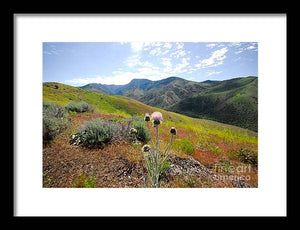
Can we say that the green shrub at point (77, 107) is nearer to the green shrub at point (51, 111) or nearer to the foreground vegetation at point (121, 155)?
the green shrub at point (51, 111)

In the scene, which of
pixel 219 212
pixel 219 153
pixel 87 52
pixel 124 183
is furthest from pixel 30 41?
pixel 219 212

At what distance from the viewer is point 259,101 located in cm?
179

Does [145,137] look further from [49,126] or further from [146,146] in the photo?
[49,126]

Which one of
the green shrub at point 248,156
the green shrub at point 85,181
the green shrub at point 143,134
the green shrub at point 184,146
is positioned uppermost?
the green shrub at point 143,134

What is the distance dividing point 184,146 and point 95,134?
140cm

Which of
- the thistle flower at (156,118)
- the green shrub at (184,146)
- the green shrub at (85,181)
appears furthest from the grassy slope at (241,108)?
the green shrub at (85,181)

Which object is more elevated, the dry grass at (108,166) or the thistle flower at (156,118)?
the thistle flower at (156,118)

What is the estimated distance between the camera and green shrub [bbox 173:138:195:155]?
2.03 metres

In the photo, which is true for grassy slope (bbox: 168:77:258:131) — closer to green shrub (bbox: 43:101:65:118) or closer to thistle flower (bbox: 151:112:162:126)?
thistle flower (bbox: 151:112:162:126)

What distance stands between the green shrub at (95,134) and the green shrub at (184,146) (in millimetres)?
1057

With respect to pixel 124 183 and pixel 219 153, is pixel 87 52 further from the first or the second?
pixel 219 153

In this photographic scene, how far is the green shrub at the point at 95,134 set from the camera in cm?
196

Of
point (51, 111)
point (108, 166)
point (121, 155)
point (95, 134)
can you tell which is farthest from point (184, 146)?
point (51, 111)

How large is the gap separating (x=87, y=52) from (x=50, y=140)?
4.85 ft
